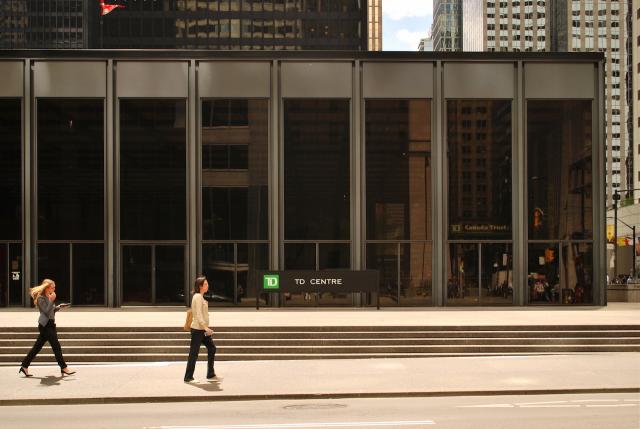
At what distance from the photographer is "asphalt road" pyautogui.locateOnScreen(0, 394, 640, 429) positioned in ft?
36.5

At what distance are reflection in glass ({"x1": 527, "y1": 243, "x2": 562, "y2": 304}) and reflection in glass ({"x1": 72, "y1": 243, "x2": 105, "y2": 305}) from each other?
587 inches

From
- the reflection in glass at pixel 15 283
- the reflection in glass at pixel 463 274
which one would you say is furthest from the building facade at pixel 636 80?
the reflection in glass at pixel 15 283

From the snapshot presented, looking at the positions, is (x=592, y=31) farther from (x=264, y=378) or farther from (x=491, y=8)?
(x=264, y=378)

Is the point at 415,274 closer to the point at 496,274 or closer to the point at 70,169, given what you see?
the point at 496,274

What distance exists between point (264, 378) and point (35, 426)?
4965mm

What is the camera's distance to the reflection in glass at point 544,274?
29.4 meters

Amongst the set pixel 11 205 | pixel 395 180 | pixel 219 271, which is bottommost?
pixel 219 271

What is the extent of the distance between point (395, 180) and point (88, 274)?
11.1 metres

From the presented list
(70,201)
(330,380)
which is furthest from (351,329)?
(70,201)

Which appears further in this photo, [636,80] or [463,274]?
[636,80]

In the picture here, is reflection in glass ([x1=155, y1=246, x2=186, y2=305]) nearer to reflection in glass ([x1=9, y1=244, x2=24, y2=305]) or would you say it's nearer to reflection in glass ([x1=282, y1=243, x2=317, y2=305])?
reflection in glass ([x1=282, y1=243, x2=317, y2=305])

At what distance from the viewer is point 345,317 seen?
2422 centimetres

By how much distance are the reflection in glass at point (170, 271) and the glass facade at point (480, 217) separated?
933 cm

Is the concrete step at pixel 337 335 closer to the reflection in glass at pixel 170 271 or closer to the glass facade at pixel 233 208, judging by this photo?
the reflection in glass at pixel 170 271
